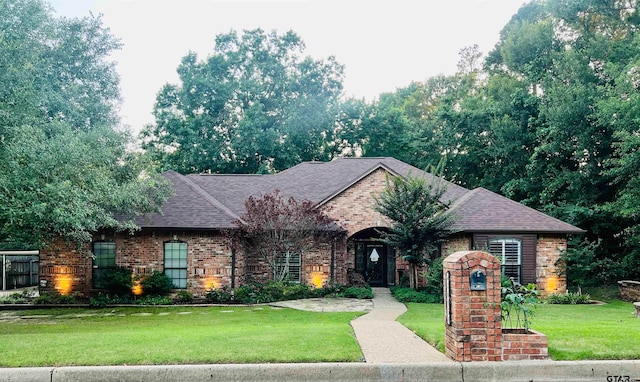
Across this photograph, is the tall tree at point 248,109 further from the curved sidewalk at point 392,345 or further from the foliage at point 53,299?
the curved sidewalk at point 392,345

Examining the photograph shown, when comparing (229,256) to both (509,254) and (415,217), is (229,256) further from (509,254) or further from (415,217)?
(509,254)

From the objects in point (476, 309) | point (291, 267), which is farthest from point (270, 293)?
point (476, 309)

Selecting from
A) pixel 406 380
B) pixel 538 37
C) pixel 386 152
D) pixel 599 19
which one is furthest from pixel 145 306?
pixel 599 19

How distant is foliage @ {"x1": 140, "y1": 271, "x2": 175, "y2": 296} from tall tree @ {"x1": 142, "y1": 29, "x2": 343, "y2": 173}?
55.6 ft

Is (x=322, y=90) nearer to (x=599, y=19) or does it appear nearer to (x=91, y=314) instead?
(x=599, y=19)

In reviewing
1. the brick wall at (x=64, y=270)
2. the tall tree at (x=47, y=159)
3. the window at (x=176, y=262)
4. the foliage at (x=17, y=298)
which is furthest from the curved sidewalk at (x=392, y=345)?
the foliage at (x=17, y=298)

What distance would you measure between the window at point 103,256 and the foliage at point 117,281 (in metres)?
0.62

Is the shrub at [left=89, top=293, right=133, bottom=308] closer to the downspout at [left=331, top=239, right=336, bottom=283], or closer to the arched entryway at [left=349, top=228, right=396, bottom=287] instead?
the downspout at [left=331, top=239, right=336, bottom=283]

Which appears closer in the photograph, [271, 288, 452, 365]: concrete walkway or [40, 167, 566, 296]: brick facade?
[271, 288, 452, 365]: concrete walkway

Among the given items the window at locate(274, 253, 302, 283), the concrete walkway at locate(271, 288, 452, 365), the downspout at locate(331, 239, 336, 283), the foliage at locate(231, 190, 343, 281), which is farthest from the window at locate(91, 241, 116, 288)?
the downspout at locate(331, 239, 336, 283)

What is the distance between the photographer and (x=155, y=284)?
18.9m

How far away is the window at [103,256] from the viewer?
Result: 64.2 feet

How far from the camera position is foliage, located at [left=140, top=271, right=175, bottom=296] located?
18.9m

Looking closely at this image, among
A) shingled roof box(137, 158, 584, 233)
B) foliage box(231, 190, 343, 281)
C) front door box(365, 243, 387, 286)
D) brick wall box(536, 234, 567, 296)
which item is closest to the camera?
foliage box(231, 190, 343, 281)
